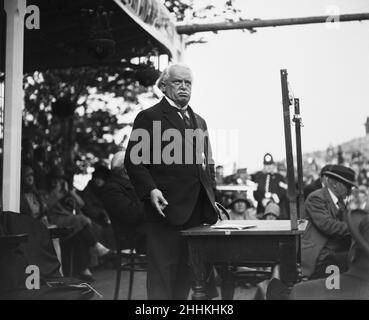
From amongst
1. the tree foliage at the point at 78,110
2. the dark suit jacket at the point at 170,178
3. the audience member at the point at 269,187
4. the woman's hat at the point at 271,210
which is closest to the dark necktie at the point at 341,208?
the dark suit jacket at the point at 170,178

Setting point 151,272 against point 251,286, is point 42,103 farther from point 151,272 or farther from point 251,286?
point 151,272

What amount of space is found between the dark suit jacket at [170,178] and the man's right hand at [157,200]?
38 mm

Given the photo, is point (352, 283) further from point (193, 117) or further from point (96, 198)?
point (96, 198)

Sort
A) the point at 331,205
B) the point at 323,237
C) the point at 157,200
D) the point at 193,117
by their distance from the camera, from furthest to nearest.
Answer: the point at 331,205, the point at 323,237, the point at 193,117, the point at 157,200

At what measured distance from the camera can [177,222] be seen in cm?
364

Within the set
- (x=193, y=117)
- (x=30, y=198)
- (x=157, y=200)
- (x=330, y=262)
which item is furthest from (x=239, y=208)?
(x=157, y=200)

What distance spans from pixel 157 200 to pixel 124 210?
63.4 inches

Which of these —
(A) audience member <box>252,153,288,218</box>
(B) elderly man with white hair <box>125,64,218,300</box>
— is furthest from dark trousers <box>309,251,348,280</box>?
(A) audience member <box>252,153,288,218</box>

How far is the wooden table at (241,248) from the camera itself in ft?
10.6

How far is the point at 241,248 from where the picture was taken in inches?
129

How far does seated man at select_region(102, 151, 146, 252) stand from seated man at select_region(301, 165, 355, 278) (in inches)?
53.0

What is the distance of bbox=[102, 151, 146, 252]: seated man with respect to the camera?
201 inches

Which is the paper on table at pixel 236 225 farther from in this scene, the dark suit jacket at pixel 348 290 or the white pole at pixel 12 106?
the white pole at pixel 12 106

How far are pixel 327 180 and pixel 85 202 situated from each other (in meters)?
4.01
